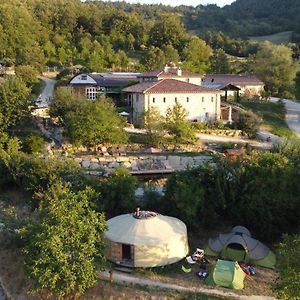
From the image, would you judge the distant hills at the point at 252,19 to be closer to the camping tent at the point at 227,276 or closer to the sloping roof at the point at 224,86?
the sloping roof at the point at 224,86

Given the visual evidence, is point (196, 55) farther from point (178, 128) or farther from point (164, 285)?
point (164, 285)

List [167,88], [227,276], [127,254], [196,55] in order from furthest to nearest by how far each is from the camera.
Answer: [196,55], [167,88], [127,254], [227,276]


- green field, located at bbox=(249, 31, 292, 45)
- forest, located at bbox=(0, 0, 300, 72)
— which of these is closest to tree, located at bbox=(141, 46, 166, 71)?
forest, located at bbox=(0, 0, 300, 72)

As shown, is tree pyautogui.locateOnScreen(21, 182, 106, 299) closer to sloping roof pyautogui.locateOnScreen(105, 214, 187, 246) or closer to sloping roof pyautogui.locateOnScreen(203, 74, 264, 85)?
sloping roof pyautogui.locateOnScreen(105, 214, 187, 246)

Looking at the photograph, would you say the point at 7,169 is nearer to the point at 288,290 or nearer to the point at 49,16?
the point at 288,290

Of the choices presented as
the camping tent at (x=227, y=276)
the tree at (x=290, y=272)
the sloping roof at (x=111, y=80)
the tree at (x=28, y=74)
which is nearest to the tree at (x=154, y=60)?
the sloping roof at (x=111, y=80)

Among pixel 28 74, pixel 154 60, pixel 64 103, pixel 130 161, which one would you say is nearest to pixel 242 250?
pixel 130 161
